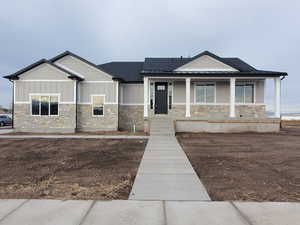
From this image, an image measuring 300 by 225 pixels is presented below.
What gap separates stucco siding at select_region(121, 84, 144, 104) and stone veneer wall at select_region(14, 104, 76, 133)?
4.45 metres

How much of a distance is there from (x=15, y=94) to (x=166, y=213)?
17.8 m

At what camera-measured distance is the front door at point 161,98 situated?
782 inches

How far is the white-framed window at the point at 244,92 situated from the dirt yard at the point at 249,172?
935 centimetres

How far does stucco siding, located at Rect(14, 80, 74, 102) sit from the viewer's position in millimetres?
18078

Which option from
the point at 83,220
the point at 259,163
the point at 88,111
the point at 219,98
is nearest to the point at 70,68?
the point at 88,111

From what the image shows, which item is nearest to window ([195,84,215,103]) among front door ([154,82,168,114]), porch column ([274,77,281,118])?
front door ([154,82,168,114])

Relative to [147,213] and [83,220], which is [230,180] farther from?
[83,220]

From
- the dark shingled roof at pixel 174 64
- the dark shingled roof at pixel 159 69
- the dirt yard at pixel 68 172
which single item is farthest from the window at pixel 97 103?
the dirt yard at pixel 68 172

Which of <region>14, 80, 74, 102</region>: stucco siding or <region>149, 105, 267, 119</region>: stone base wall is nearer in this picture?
<region>14, 80, 74, 102</region>: stucco siding

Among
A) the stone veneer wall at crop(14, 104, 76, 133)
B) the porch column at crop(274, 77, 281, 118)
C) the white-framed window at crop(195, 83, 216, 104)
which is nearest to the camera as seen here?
Result: the porch column at crop(274, 77, 281, 118)

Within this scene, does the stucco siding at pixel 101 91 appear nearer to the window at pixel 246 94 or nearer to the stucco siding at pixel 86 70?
the stucco siding at pixel 86 70

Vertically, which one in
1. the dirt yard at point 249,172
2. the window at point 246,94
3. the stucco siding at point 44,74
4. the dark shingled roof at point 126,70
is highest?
the dark shingled roof at point 126,70

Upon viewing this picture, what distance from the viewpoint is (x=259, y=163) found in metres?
8.01

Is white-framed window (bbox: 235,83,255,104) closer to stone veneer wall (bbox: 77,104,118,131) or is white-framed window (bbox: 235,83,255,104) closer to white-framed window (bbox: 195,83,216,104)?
white-framed window (bbox: 195,83,216,104)
